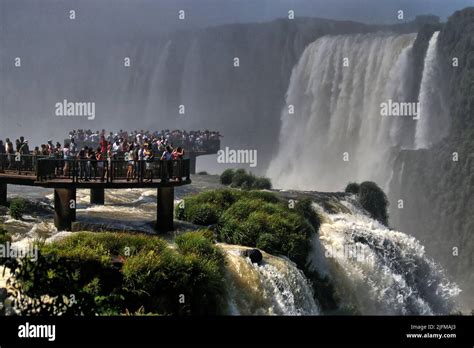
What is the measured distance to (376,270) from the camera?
2745cm

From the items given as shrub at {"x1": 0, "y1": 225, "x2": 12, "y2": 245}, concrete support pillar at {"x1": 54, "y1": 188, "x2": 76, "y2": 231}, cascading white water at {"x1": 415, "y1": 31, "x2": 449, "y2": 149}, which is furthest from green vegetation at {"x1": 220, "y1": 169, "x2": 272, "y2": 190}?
cascading white water at {"x1": 415, "y1": 31, "x2": 449, "y2": 149}

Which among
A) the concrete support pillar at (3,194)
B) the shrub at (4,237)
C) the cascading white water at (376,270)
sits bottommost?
the cascading white water at (376,270)

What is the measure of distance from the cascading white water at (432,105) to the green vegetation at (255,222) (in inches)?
1807

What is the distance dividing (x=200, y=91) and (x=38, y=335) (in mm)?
95392

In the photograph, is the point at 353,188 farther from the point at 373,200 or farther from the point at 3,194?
the point at 3,194

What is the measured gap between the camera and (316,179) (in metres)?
82.1

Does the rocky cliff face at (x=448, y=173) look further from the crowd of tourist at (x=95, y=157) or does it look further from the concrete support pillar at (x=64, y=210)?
the concrete support pillar at (x=64, y=210)

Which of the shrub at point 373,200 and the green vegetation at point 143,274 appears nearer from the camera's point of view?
the green vegetation at point 143,274

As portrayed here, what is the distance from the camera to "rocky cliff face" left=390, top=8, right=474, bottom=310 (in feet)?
213

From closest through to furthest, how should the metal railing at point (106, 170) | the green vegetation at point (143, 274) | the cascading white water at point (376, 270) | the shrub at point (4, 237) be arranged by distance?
the green vegetation at point (143, 274) < the shrub at point (4, 237) < the metal railing at point (106, 170) < the cascading white water at point (376, 270)

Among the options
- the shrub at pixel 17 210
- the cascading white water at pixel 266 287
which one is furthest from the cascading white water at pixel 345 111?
the cascading white water at pixel 266 287

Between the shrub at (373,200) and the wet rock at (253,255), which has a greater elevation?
the wet rock at (253,255)

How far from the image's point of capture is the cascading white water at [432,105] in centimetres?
7075

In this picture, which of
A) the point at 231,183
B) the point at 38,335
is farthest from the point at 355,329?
the point at 231,183
